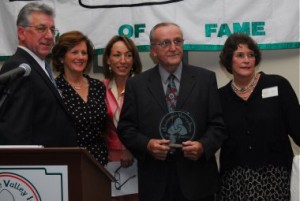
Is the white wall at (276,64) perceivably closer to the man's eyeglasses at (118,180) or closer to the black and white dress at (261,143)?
the black and white dress at (261,143)

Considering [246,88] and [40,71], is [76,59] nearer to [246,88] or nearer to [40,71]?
[40,71]

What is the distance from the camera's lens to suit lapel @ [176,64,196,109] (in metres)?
2.61

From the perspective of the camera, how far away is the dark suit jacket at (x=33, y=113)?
81.7 inches

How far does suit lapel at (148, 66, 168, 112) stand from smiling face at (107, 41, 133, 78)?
1.55ft

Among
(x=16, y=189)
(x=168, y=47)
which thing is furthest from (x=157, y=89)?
(x=16, y=189)

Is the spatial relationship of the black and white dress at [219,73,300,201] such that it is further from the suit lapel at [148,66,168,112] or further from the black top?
the suit lapel at [148,66,168,112]

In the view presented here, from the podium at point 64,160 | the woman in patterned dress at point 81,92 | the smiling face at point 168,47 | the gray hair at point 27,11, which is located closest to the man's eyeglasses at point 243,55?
the smiling face at point 168,47

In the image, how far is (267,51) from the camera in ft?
11.8

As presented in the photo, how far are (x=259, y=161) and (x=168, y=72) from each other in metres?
0.67

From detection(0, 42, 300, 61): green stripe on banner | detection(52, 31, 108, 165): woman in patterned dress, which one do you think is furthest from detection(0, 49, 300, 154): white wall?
detection(52, 31, 108, 165): woman in patterned dress

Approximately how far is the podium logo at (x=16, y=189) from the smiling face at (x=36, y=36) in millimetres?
829

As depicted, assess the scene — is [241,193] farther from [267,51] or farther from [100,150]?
[267,51]

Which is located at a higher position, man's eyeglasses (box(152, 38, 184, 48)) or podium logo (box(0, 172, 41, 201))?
man's eyeglasses (box(152, 38, 184, 48))

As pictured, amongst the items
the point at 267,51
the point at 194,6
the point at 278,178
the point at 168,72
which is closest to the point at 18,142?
the point at 168,72
